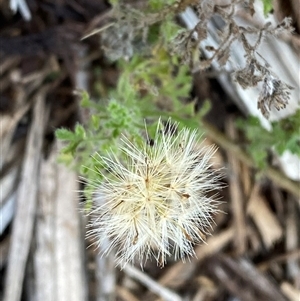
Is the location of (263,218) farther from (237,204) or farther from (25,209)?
(25,209)

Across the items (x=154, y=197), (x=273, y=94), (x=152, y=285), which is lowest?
(x=152, y=285)

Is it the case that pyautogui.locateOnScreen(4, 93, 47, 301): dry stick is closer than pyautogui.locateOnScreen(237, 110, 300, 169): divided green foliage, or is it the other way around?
pyautogui.locateOnScreen(237, 110, 300, 169): divided green foliage

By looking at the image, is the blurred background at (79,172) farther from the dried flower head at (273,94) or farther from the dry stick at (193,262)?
the dried flower head at (273,94)

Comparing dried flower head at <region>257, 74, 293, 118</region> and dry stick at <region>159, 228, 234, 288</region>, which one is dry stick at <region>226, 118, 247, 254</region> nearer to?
dry stick at <region>159, 228, 234, 288</region>

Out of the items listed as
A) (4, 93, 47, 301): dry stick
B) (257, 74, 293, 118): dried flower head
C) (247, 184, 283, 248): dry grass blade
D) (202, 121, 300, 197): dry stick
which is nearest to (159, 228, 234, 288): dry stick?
(247, 184, 283, 248): dry grass blade

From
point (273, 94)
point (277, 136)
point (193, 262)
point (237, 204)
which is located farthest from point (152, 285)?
point (273, 94)

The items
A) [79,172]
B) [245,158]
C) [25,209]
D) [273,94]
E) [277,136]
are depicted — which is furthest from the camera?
[245,158]

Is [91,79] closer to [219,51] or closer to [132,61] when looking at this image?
[132,61]

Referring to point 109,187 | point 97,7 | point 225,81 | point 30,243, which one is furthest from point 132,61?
point 30,243
